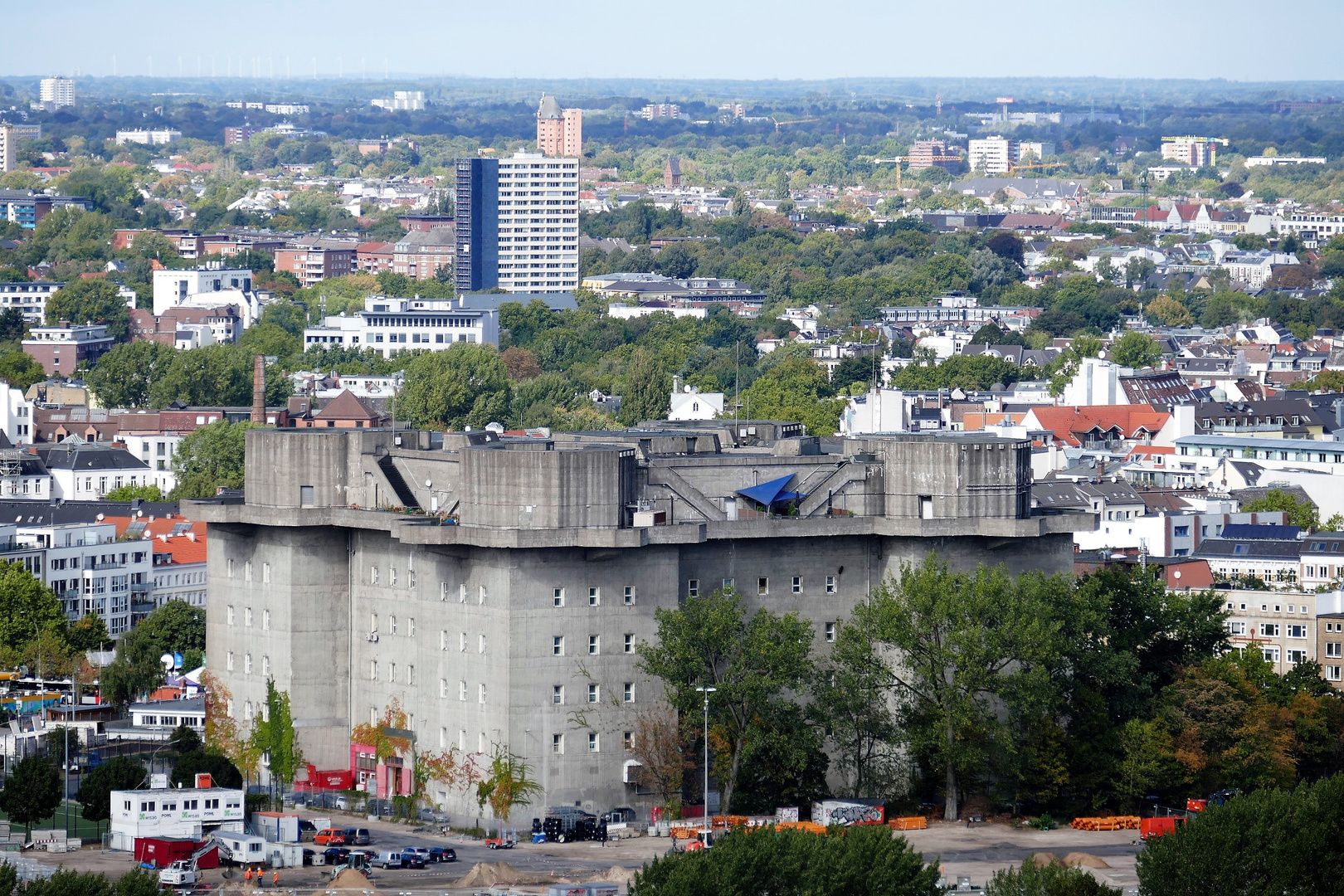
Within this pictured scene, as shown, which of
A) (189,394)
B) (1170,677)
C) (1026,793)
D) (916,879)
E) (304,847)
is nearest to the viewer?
(916,879)

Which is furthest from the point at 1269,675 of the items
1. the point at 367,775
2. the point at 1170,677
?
the point at 367,775

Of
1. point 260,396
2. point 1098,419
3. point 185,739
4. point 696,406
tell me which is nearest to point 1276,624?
point 185,739

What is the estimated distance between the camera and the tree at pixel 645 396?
187750 millimetres

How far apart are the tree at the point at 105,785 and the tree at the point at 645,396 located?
105 meters

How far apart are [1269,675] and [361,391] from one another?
382ft

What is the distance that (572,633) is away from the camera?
3189 inches

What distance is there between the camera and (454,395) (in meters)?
193

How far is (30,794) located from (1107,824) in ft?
89.2

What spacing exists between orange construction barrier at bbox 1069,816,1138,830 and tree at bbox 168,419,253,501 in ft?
252

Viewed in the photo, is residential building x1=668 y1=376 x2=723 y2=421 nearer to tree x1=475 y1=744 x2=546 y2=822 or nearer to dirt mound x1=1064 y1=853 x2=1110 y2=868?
tree x1=475 y1=744 x2=546 y2=822

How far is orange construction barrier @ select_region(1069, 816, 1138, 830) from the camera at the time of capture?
268 ft

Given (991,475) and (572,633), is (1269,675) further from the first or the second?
(572,633)

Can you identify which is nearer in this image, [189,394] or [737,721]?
[737,721]

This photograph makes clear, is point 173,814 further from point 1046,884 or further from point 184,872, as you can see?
point 1046,884
